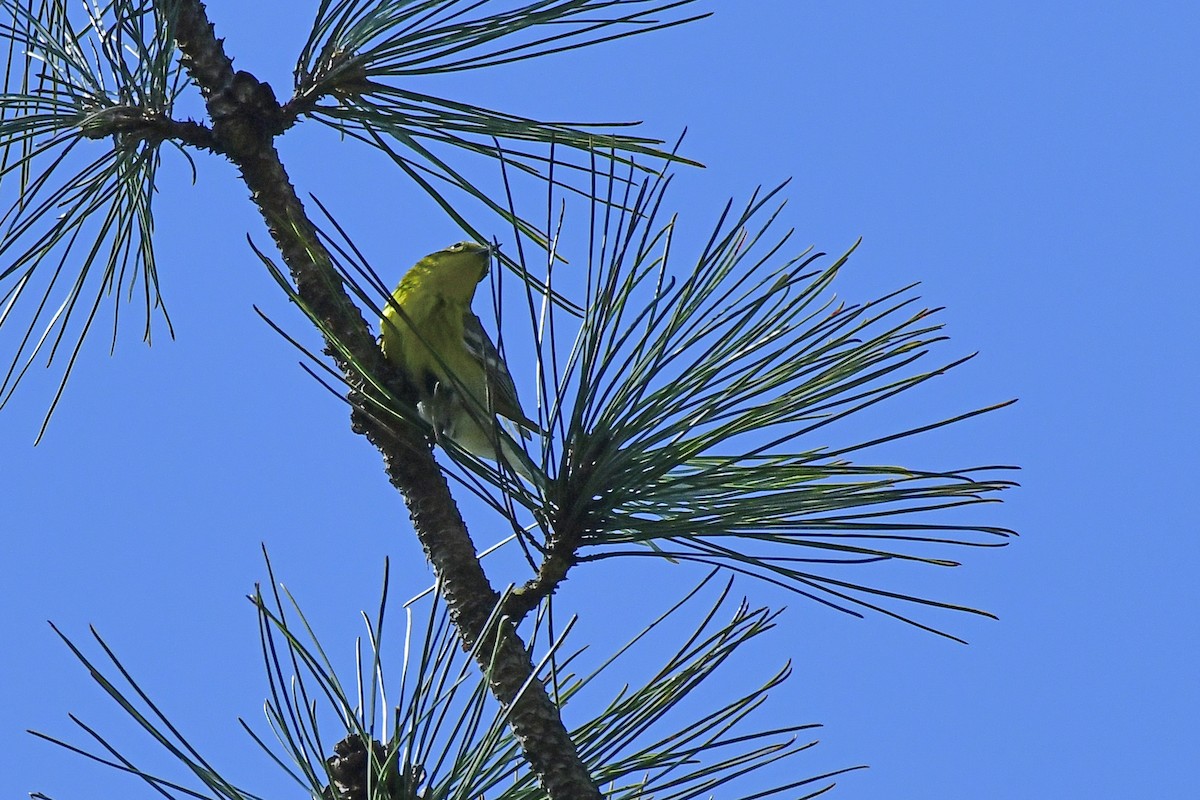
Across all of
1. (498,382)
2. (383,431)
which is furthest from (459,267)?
(383,431)

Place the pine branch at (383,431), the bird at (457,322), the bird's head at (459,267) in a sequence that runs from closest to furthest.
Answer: the pine branch at (383,431) → the bird at (457,322) → the bird's head at (459,267)

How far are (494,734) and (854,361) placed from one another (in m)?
0.76

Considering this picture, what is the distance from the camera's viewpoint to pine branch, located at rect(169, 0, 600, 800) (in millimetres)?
2049

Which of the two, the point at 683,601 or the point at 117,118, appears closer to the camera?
the point at 683,601

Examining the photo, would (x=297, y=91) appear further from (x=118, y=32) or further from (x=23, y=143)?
(x=23, y=143)

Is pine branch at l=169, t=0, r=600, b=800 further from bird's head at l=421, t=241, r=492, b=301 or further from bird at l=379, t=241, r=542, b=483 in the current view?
bird's head at l=421, t=241, r=492, b=301

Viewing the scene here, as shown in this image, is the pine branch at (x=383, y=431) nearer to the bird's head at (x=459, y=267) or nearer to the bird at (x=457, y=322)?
the bird at (x=457, y=322)

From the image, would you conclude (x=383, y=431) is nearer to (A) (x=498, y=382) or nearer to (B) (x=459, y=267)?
(A) (x=498, y=382)

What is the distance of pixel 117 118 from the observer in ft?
8.01

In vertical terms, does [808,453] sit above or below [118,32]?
below

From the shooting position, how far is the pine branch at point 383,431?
205cm

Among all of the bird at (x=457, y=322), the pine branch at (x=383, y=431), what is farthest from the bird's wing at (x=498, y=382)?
the pine branch at (x=383, y=431)

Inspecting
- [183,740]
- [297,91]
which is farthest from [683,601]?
[297,91]

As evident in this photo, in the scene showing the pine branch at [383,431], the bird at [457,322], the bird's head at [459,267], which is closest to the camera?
the pine branch at [383,431]
